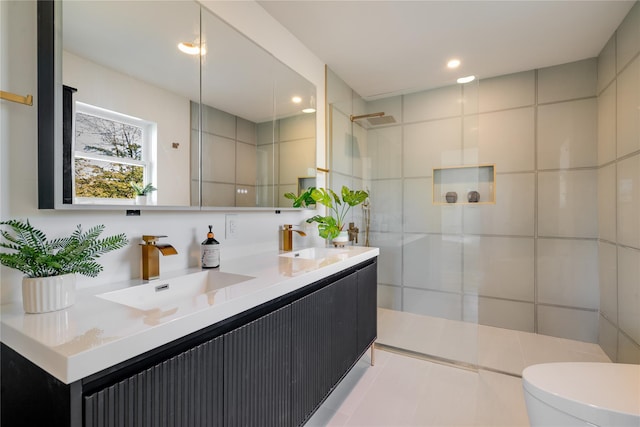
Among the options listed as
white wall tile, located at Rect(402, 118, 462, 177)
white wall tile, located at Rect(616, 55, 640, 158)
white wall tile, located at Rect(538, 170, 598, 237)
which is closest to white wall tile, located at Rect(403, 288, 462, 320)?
white wall tile, located at Rect(538, 170, 598, 237)

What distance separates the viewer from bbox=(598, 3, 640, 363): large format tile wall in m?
1.83

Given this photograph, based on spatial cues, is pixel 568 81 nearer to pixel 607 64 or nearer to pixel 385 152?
pixel 607 64

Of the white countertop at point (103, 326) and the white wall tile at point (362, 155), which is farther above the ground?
the white wall tile at point (362, 155)

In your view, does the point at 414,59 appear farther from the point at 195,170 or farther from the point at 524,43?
the point at 195,170

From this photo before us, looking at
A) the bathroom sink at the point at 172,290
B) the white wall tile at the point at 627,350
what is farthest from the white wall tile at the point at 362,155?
the white wall tile at the point at 627,350

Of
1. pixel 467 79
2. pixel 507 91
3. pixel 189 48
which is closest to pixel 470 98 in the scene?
pixel 467 79

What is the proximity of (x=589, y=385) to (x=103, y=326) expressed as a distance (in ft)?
5.94

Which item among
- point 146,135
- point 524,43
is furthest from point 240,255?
point 524,43

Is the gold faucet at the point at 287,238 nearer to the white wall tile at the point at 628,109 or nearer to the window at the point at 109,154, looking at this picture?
the window at the point at 109,154

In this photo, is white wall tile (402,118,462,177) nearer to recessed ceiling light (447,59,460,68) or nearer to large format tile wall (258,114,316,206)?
recessed ceiling light (447,59,460,68)

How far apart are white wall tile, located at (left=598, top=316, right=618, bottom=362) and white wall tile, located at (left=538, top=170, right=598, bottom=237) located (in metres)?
0.74

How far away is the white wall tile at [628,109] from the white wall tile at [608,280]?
757 mm

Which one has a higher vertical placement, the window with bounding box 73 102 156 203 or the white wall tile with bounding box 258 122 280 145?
the white wall tile with bounding box 258 122 280 145

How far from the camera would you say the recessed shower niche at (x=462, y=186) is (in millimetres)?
2676
